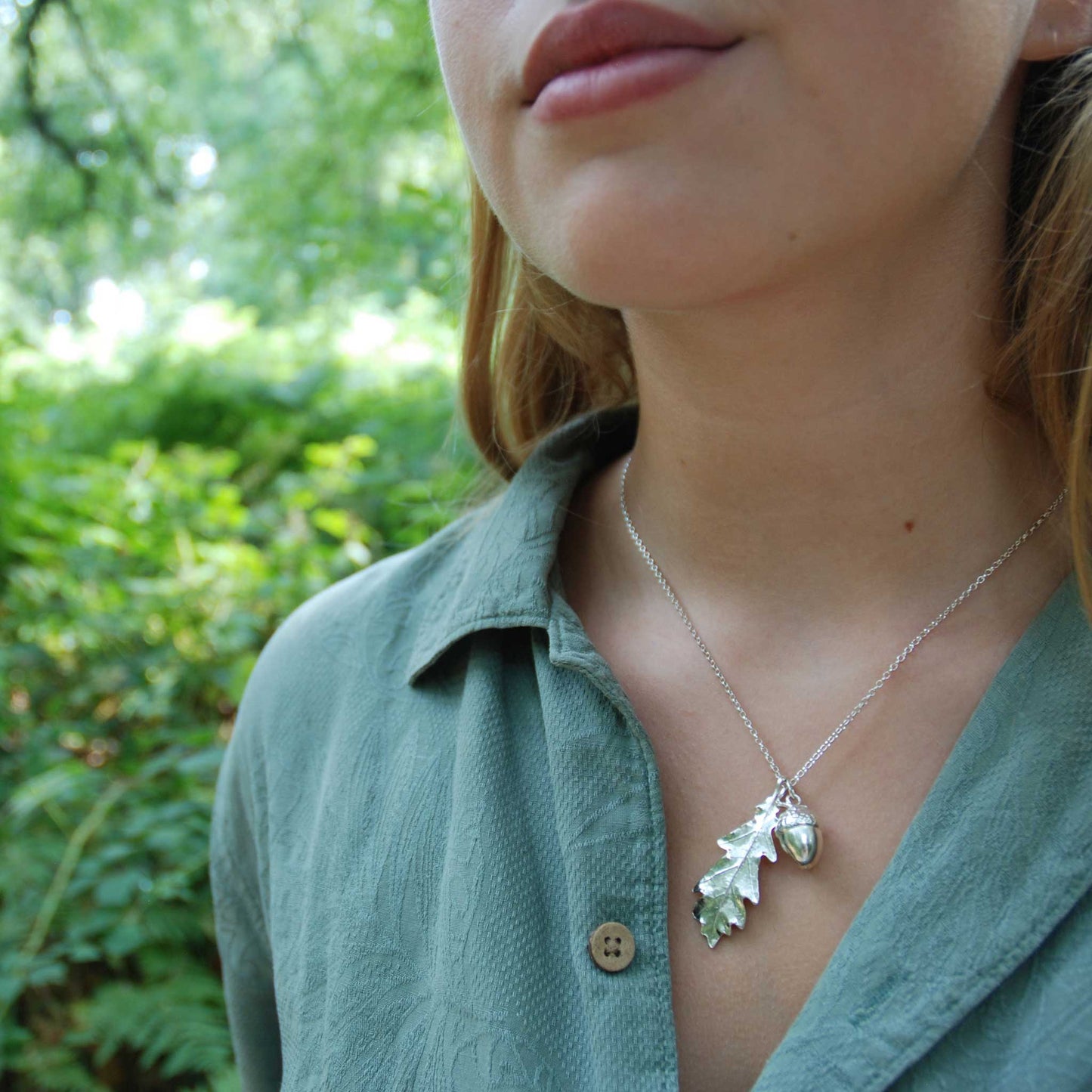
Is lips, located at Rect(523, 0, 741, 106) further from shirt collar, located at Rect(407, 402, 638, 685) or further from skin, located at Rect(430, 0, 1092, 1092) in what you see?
shirt collar, located at Rect(407, 402, 638, 685)

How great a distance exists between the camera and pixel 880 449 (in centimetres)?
124

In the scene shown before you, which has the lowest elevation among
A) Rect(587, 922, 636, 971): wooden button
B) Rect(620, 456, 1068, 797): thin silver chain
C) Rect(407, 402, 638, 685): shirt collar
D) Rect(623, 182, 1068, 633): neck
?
Rect(587, 922, 636, 971): wooden button

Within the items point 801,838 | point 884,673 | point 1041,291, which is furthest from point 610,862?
point 1041,291

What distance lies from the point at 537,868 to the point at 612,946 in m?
0.13

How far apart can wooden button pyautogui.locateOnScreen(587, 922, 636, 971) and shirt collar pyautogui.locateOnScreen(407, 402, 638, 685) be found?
37cm

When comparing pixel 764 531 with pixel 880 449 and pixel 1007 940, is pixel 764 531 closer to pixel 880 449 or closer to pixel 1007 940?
pixel 880 449

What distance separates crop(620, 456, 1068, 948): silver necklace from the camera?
1.09 meters

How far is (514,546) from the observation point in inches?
55.7

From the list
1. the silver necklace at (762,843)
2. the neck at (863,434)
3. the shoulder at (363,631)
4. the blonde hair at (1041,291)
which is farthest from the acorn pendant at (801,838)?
the shoulder at (363,631)

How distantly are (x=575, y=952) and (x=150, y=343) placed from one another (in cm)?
698

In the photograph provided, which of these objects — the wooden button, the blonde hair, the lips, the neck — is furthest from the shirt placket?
the lips

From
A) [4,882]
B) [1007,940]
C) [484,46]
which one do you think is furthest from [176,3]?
[1007,940]

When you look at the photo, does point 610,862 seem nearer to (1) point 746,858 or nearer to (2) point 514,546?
(1) point 746,858

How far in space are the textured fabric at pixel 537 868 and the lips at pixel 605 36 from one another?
600 millimetres
